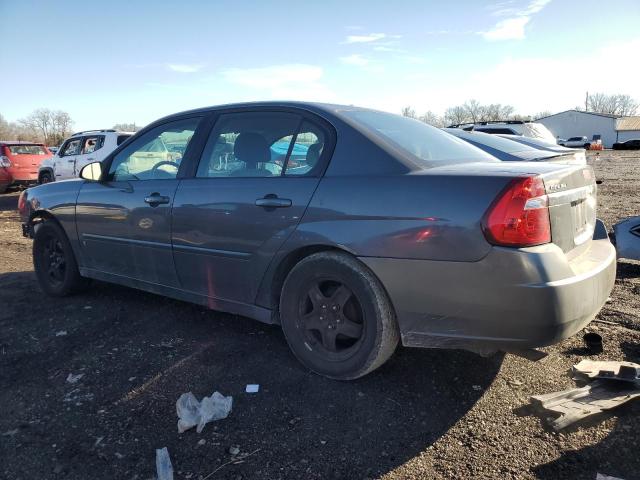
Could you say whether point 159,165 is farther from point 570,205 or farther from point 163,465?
point 570,205

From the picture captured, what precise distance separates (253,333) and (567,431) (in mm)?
2204

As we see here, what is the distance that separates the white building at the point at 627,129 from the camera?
242 ft

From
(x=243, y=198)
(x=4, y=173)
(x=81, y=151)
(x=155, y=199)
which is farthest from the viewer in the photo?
Answer: (x=4, y=173)

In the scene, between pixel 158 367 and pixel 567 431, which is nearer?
pixel 567 431

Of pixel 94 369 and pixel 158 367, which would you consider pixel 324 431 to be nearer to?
pixel 158 367

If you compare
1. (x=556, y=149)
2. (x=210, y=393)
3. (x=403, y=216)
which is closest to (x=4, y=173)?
(x=556, y=149)

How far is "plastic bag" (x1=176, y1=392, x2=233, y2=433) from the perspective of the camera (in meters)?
2.59

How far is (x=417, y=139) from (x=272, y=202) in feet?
3.50

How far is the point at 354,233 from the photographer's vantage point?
8.98 feet

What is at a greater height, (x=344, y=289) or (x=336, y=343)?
(x=344, y=289)

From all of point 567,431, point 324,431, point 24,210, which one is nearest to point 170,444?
point 324,431

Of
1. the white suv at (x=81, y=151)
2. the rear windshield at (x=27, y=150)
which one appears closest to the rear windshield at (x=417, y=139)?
the white suv at (x=81, y=151)

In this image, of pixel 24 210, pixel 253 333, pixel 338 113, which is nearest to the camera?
pixel 338 113

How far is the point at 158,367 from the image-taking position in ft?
10.7
